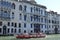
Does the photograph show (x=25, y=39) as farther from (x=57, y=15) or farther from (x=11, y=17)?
(x=57, y=15)

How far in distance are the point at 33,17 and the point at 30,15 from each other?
1604 millimetres

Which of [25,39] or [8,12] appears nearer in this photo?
[25,39]

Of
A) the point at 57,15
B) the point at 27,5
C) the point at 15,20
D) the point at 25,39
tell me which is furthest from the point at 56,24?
the point at 25,39

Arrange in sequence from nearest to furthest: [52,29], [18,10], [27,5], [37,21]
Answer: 1. [18,10]
2. [27,5]
3. [37,21]
4. [52,29]

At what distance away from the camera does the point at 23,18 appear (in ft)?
167

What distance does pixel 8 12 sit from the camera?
4544 centimetres

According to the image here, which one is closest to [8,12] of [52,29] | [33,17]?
[33,17]

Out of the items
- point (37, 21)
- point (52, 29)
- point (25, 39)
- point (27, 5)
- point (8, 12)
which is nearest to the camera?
point (25, 39)

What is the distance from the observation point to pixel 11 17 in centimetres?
4644

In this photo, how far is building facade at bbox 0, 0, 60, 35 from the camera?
4462 cm

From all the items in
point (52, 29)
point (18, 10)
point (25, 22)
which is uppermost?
point (18, 10)

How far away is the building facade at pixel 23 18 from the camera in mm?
44625

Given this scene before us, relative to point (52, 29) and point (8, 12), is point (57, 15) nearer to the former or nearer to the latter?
point (52, 29)

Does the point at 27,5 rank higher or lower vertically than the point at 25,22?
higher
